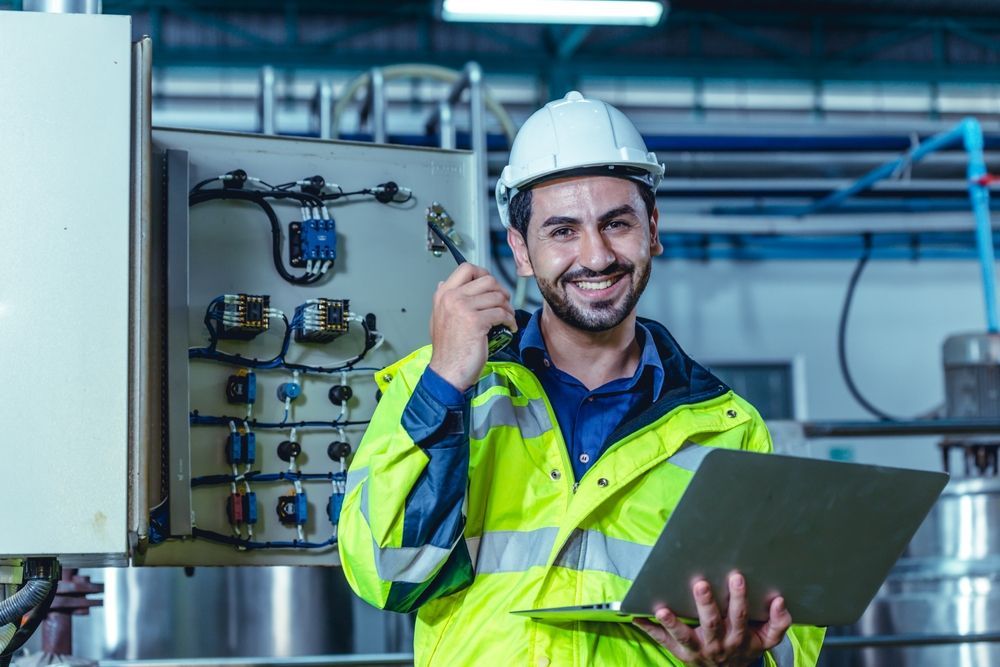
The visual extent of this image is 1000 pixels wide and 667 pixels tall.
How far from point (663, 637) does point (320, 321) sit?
1.06 meters

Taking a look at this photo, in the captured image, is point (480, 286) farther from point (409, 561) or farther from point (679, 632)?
point (679, 632)

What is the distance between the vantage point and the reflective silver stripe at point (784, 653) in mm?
1440

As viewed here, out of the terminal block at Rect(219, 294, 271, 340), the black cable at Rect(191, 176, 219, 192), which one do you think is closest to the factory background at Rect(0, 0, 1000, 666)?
the black cable at Rect(191, 176, 219, 192)

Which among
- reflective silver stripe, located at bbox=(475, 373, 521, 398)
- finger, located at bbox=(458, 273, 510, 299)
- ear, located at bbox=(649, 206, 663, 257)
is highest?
ear, located at bbox=(649, 206, 663, 257)

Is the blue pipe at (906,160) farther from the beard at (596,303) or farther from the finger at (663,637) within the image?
the finger at (663,637)

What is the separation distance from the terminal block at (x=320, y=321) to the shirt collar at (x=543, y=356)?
0.65 metres

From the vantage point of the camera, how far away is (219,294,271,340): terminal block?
2.04 meters

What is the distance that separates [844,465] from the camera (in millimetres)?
1129

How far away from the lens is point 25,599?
1.57m

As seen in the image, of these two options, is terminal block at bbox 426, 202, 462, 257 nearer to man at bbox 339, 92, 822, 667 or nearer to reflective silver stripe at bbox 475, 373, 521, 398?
man at bbox 339, 92, 822, 667

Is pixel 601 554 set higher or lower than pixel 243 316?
lower

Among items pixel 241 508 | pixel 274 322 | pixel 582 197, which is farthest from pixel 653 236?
pixel 241 508

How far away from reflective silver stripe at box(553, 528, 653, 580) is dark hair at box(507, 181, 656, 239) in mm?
448

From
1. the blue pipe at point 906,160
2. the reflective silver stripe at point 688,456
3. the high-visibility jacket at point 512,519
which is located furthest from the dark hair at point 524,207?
the blue pipe at point 906,160
